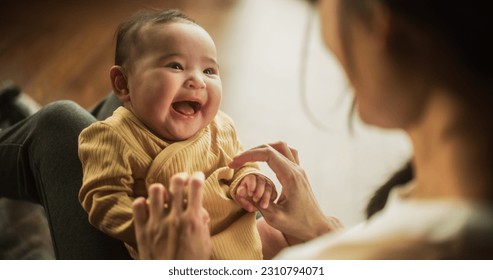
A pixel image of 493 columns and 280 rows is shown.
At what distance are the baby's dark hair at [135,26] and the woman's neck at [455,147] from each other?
14.2 inches

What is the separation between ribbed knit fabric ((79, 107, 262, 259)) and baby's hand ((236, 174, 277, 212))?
13 mm

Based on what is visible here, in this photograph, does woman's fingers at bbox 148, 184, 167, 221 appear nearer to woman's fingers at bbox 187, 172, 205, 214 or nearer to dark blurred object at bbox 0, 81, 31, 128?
woman's fingers at bbox 187, 172, 205, 214

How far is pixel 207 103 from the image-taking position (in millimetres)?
781

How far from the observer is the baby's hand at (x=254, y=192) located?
0.76 m

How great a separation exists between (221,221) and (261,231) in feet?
0.30

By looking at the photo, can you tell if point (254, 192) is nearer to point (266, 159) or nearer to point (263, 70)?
point (266, 159)

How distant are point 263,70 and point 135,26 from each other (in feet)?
0.92

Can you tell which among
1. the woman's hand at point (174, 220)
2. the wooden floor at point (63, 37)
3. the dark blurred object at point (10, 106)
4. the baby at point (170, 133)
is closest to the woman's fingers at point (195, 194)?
the woman's hand at point (174, 220)

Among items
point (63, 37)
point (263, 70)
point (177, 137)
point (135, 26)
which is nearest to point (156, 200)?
point (177, 137)

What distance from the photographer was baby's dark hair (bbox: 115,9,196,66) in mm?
776

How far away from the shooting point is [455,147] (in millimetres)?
645

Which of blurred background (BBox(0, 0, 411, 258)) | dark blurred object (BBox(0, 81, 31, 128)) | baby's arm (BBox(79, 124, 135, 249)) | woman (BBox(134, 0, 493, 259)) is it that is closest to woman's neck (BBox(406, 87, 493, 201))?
woman (BBox(134, 0, 493, 259))

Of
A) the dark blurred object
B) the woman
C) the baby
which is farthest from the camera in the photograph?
the dark blurred object
